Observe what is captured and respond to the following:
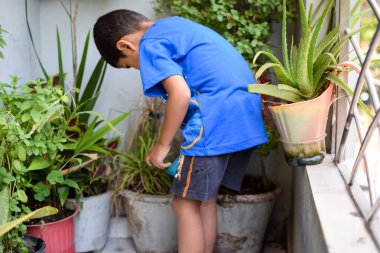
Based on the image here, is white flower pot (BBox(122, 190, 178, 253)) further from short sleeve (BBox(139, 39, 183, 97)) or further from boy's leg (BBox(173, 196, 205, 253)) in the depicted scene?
short sleeve (BBox(139, 39, 183, 97))

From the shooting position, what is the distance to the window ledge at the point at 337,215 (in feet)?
3.27

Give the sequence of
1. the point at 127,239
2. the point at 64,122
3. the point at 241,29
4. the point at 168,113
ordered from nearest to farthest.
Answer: the point at 168,113 → the point at 64,122 → the point at 241,29 → the point at 127,239

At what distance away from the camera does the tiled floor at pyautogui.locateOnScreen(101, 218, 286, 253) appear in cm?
252

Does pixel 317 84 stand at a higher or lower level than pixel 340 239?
higher

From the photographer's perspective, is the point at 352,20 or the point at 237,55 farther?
the point at 237,55

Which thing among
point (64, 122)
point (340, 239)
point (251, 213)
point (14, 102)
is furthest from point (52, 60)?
point (340, 239)

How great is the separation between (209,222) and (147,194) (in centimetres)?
45

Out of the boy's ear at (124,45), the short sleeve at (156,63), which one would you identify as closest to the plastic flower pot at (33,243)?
the short sleeve at (156,63)

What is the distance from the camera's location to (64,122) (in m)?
2.07

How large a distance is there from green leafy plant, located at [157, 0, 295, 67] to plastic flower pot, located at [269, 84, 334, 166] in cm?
67

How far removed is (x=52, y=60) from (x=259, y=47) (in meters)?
1.24

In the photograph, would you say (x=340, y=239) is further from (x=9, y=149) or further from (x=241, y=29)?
(x=241, y=29)

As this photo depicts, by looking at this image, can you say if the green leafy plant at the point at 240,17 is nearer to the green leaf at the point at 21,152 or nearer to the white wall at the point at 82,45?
the white wall at the point at 82,45

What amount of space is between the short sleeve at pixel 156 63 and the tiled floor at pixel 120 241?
1.12 metres
